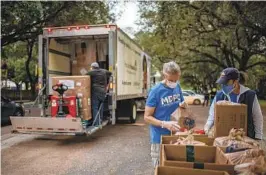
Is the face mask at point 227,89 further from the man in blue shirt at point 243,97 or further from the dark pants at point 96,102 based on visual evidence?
the dark pants at point 96,102

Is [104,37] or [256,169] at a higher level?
[104,37]

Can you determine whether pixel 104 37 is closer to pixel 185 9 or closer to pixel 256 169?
pixel 185 9

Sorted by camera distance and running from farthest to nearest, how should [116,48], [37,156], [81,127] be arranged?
[116,48] < [81,127] < [37,156]

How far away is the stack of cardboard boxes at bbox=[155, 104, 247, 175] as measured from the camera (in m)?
2.16

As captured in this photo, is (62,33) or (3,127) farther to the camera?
(3,127)

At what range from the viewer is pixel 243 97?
3.59m

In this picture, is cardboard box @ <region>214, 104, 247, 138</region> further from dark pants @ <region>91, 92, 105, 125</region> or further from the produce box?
dark pants @ <region>91, 92, 105, 125</region>

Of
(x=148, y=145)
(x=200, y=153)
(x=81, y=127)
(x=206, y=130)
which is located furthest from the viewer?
(x=148, y=145)

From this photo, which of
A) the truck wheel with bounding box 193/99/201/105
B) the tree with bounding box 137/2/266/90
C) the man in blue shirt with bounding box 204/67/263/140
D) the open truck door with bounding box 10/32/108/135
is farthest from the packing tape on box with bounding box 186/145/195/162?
the truck wheel with bounding box 193/99/201/105

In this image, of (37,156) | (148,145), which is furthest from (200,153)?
(148,145)

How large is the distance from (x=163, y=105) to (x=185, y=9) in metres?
14.2

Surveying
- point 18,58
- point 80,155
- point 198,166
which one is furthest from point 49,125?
point 18,58

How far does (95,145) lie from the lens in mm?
8242

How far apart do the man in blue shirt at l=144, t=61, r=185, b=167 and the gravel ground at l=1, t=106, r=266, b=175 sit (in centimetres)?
210
